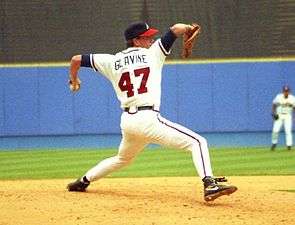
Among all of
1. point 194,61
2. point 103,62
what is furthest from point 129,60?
point 194,61

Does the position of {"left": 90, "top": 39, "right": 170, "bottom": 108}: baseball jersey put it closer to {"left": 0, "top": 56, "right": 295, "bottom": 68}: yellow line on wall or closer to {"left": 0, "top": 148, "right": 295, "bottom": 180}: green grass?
{"left": 0, "top": 148, "right": 295, "bottom": 180}: green grass

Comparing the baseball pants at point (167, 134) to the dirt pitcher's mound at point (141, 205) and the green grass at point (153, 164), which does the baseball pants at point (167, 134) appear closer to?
the dirt pitcher's mound at point (141, 205)

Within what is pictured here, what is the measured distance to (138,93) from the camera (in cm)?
723

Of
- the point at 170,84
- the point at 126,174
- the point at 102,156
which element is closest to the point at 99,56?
the point at 126,174

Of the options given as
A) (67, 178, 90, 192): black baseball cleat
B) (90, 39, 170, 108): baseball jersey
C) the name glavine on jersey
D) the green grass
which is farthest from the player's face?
the green grass

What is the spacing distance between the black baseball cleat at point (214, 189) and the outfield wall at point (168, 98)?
45.0ft

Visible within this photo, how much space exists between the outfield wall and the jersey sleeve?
13324mm

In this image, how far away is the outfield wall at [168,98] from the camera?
20.7 m

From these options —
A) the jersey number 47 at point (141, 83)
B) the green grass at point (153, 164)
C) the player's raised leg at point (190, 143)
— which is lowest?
the green grass at point (153, 164)

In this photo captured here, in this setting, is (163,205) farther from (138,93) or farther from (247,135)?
(247,135)

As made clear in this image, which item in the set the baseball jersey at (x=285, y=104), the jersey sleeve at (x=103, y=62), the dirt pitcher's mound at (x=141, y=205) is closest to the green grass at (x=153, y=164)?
the baseball jersey at (x=285, y=104)

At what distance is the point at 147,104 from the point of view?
23.7 feet

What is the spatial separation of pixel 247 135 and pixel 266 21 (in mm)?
3336

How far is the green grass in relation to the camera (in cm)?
1212
